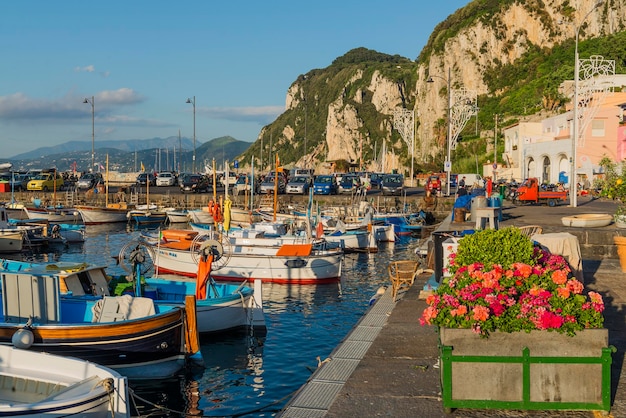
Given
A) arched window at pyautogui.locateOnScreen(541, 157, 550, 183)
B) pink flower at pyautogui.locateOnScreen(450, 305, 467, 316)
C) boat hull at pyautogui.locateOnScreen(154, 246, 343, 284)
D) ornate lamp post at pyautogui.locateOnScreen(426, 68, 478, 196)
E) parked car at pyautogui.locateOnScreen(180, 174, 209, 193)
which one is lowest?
boat hull at pyautogui.locateOnScreen(154, 246, 343, 284)

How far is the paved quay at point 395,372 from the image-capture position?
9109mm

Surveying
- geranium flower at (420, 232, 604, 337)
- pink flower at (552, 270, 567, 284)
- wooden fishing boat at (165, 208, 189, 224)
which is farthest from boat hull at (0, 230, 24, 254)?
pink flower at (552, 270, 567, 284)

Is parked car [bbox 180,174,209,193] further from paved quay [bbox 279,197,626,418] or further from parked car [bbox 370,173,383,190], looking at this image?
paved quay [bbox 279,197,626,418]

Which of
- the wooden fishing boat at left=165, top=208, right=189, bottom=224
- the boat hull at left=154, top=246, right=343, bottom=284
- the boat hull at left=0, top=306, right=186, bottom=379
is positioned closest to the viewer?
the boat hull at left=0, top=306, right=186, bottom=379

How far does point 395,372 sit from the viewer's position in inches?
429

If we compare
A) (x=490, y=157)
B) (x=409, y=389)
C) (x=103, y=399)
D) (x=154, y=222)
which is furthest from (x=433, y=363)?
(x=490, y=157)

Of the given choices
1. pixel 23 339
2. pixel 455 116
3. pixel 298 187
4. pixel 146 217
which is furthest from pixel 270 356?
pixel 455 116

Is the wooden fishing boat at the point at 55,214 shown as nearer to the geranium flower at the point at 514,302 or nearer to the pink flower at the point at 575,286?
the geranium flower at the point at 514,302

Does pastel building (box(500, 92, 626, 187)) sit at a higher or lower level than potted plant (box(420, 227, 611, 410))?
higher

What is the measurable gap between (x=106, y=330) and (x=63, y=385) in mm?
3960

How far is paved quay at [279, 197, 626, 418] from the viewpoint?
911cm

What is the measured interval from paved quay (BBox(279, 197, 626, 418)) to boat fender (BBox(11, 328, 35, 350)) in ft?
21.5

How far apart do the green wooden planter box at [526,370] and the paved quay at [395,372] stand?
19 cm

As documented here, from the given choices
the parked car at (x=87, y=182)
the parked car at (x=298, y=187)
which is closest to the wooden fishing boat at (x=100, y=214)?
the parked car at (x=298, y=187)
